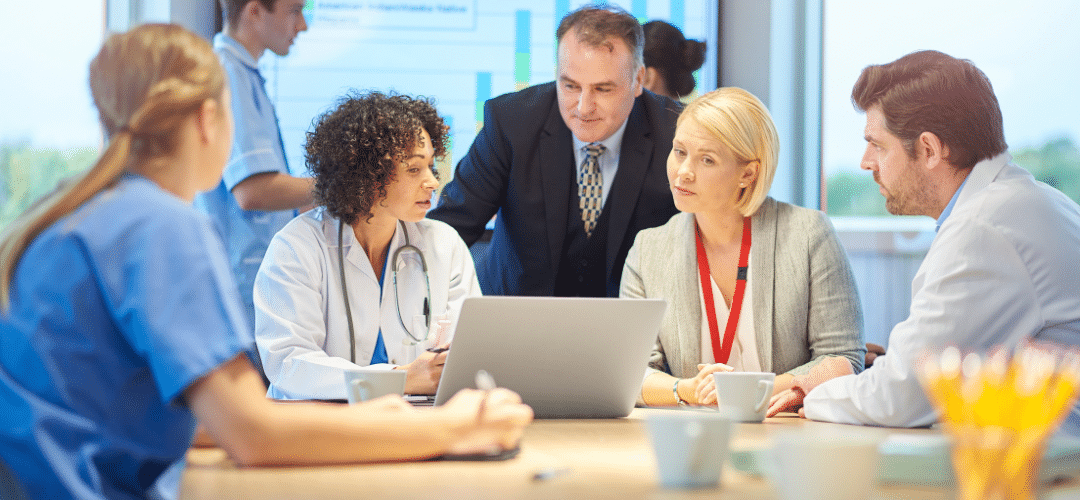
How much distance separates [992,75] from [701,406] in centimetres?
266

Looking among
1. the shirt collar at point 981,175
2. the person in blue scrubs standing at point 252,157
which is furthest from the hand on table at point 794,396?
the person in blue scrubs standing at point 252,157

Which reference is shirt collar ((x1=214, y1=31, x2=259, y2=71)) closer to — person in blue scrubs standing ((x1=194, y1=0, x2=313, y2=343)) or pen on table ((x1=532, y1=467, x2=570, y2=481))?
person in blue scrubs standing ((x1=194, y1=0, x2=313, y2=343))

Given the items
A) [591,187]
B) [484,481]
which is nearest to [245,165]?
[591,187]

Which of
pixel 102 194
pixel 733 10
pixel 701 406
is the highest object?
pixel 733 10

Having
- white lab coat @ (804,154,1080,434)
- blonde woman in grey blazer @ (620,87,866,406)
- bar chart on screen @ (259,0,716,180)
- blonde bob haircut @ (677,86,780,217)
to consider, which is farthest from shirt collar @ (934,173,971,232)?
bar chart on screen @ (259,0,716,180)

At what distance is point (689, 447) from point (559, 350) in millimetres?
583

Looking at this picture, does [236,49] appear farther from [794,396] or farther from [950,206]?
[950,206]

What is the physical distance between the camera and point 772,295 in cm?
234

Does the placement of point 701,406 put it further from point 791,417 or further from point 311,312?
point 311,312

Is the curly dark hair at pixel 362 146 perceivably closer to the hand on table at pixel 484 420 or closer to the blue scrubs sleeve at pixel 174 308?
the hand on table at pixel 484 420

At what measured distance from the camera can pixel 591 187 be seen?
3.10 m

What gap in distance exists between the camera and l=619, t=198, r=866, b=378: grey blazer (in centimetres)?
230

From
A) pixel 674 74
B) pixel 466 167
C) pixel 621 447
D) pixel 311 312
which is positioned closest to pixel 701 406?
pixel 621 447

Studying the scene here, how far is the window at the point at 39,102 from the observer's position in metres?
3.38
